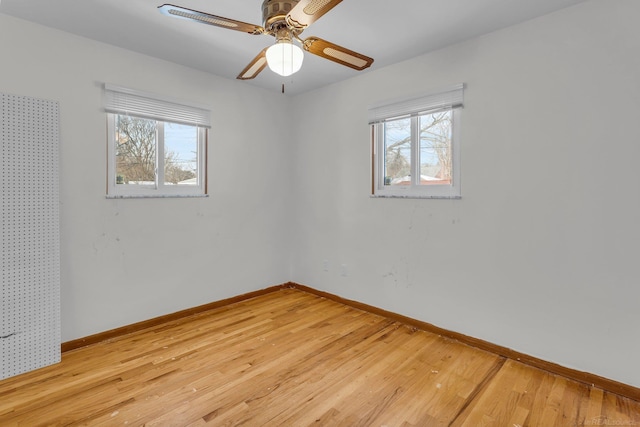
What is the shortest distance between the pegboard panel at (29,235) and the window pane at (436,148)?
2.87 meters

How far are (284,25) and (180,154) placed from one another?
1924 mm

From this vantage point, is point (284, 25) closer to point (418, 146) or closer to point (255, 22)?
point (255, 22)

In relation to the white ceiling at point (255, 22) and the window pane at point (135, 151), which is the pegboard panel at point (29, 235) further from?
the white ceiling at point (255, 22)

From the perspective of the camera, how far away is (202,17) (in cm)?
156

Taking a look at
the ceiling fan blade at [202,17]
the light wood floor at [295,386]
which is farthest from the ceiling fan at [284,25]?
the light wood floor at [295,386]

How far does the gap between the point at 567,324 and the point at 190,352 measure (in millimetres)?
2653

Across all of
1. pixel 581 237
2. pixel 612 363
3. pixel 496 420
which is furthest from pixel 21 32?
pixel 612 363

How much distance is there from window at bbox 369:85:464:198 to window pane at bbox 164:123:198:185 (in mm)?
1777

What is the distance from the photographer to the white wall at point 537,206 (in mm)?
1961

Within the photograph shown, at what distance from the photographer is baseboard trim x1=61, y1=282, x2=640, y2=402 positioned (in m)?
2.01

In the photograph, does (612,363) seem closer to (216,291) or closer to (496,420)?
(496,420)

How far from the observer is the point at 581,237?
6.86 ft

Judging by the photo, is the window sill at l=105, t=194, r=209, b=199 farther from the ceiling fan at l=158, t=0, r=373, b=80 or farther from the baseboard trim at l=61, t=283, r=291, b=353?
the ceiling fan at l=158, t=0, r=373, b=80

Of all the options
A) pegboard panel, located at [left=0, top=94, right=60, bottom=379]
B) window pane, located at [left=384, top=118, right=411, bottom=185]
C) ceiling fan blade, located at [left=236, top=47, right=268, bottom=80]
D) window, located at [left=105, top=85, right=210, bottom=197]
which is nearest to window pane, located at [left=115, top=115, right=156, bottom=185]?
window, located at [left=105, top=85, right=210, bottom=197]
